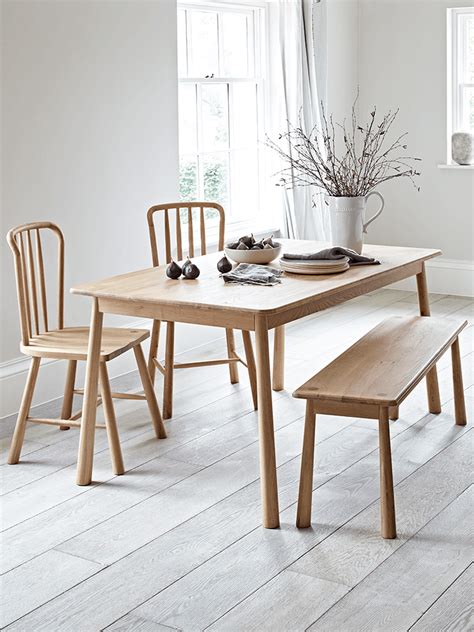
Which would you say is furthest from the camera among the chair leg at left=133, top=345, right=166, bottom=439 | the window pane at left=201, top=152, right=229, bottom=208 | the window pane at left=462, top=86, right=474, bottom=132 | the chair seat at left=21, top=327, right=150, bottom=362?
the window pane at left=462, top=86, right=474, bottom=132

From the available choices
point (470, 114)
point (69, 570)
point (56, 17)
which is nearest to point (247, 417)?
point (69, 570)

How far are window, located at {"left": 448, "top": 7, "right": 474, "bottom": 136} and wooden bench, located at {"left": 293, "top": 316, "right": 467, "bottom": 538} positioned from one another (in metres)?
3.14

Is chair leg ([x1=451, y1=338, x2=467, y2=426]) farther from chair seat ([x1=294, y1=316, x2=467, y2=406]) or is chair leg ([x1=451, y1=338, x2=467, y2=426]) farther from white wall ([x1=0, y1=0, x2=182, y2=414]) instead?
white wall ([x1=0, y1=0, x2=182, y2=414])

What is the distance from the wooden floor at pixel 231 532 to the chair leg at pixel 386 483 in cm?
5

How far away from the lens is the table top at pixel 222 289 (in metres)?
Answer: 2.91

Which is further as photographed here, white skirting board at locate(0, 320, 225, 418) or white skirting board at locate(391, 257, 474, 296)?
white skirting board at locate(391, 257, 474, 296)

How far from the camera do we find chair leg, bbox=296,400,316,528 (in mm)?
2805

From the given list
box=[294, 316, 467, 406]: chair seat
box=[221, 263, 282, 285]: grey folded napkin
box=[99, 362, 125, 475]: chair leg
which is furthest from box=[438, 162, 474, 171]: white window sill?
box=[99, 362, 125, 475]: chair leg

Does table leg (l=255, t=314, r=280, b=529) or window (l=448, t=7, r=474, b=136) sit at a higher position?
window (l=448, t=7, r=474, b=136)

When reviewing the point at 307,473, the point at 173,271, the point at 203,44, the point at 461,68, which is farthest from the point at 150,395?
the point at 461,68

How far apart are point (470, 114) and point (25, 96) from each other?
3.39 m

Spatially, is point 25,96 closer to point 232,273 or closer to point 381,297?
point 232,273

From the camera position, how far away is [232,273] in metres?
3.32

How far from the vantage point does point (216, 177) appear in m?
5.61
